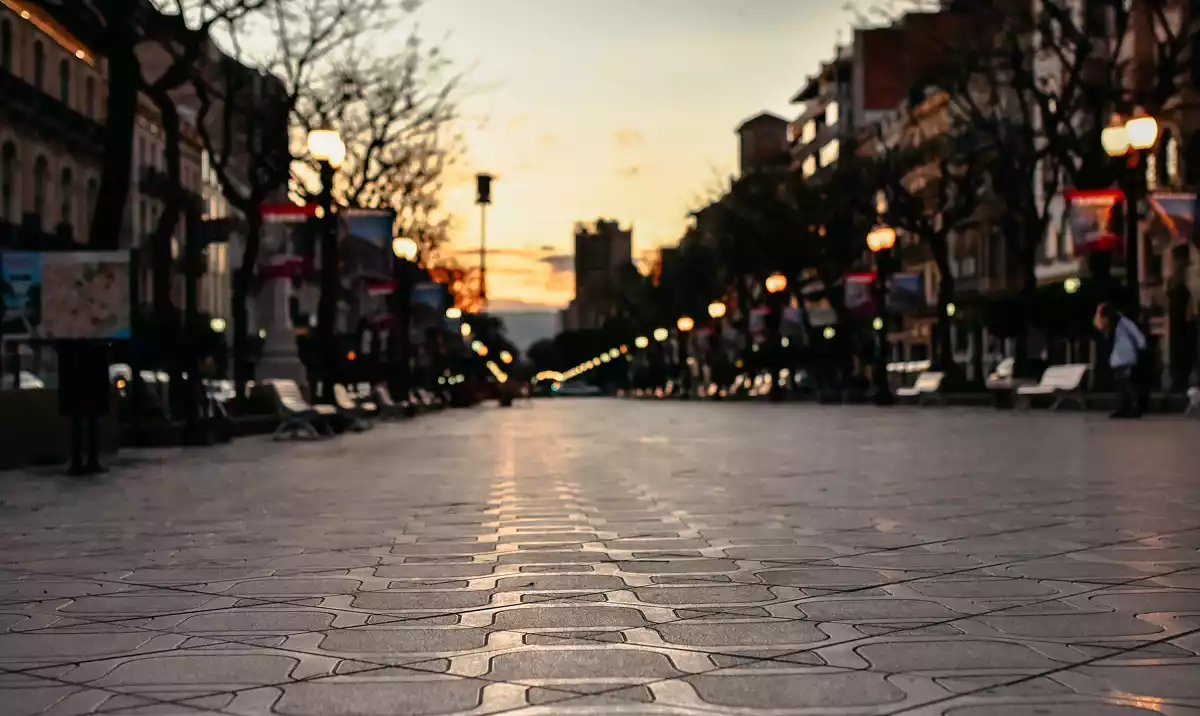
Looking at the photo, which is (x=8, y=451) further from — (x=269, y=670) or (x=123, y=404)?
(x=269, y=670)

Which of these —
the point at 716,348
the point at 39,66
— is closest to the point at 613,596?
the point at 39,66

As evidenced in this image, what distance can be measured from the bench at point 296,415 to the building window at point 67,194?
1078 inches

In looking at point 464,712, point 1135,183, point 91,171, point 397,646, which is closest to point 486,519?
point 397,646

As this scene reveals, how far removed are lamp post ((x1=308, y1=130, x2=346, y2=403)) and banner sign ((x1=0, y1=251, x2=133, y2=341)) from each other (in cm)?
1030

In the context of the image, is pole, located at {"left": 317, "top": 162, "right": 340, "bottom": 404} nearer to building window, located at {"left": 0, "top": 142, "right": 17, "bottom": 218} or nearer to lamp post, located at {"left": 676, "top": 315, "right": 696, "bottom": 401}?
building window, located at {"left": 0, "top": 142, "right": 17, "bottom": 218}

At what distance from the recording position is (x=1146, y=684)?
4867 mm

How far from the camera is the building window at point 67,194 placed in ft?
171

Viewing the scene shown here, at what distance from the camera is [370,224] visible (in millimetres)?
33688

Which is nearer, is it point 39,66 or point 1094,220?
point 1094,220

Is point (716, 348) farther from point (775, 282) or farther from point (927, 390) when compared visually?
point (927, 390)

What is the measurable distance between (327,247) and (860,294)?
92.5ft

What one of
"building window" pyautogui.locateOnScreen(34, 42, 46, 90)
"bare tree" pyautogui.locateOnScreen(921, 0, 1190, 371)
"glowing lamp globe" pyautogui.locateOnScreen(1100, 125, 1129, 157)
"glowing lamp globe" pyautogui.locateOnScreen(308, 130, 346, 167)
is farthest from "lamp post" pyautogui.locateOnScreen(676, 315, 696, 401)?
"glowing lamp globe" pyautogui.locateOnScreen(308, 130, 346, 167)

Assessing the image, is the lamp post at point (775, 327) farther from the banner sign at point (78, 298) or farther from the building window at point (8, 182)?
the banner sign at point (78, 298)

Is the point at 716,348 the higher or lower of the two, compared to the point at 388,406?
higher
